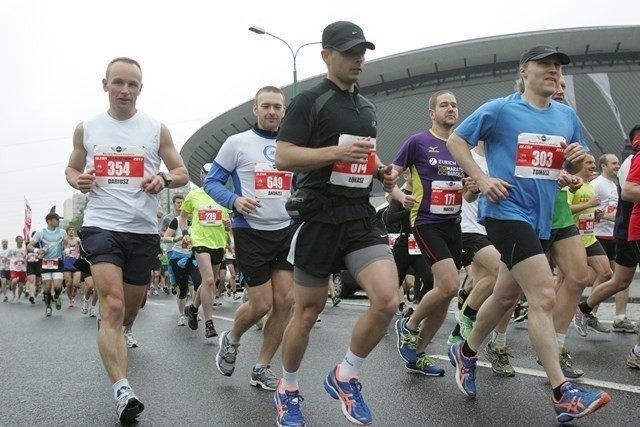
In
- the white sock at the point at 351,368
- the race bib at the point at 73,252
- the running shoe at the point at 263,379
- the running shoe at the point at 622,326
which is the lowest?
the race bib at the point at 73,252

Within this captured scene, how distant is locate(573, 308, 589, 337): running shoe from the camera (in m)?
7.50

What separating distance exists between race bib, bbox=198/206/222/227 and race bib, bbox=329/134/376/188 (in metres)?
5.37

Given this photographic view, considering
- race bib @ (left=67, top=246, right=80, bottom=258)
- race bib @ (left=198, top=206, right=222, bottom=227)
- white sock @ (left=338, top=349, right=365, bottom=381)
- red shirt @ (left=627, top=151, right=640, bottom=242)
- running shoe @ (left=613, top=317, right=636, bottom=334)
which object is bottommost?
race bib @ (left=67, top=246, right=80, bottom=258)

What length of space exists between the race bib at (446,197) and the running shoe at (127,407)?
2.68 metres

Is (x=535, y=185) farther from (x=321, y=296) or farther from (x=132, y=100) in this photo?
(x=132, y=100)

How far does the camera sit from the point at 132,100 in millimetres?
4699

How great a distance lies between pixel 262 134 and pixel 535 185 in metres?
2.30

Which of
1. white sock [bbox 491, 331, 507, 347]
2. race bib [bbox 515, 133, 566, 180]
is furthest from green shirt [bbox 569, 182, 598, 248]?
race bib [bbox 515, 133, 566, 180]

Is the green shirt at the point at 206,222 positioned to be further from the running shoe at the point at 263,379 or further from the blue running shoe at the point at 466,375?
the blue running shoe at the point at 466,375

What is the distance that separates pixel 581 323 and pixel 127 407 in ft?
17.2

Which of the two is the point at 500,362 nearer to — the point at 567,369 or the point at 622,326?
the point at 567,369

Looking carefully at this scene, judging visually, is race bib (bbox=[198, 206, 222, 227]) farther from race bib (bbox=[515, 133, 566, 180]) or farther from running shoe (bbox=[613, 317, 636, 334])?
race bib (bbox=[515, 133, 566, 180])

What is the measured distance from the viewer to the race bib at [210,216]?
29.4 feet

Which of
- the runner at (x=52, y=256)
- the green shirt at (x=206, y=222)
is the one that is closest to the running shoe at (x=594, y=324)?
the green shirt at (x=206, y=222)
